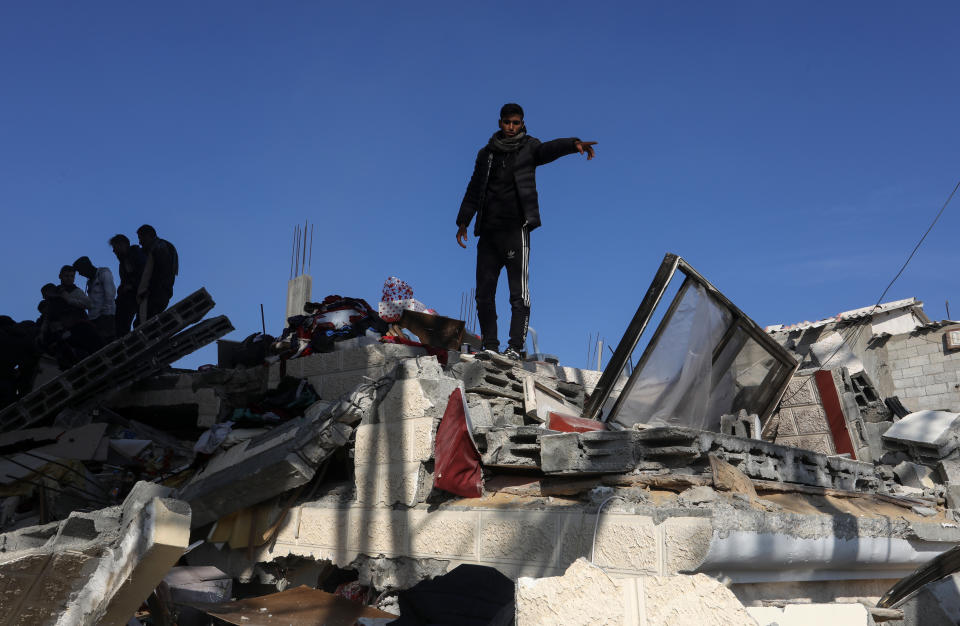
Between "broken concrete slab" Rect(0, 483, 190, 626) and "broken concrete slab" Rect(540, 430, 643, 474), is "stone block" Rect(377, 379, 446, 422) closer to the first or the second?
"broken concrete slab" Rect(540, 430, 643, 474)

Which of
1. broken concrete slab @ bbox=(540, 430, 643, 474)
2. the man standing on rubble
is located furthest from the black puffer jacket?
the man standing on rubble

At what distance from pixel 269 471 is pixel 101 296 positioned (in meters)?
6.49

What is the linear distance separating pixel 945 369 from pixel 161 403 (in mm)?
13729

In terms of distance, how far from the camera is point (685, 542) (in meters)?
3.68

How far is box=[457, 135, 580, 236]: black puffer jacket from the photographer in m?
6.85

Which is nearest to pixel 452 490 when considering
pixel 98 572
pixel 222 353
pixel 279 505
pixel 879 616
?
pixel 279 505

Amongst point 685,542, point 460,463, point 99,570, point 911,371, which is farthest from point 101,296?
point 911,371

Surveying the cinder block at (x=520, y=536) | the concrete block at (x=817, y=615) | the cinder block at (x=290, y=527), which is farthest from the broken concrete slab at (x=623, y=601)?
the cinder block at (x=290, y=527)

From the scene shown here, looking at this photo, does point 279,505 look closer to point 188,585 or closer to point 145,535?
point 188,585

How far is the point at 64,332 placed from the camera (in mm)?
9602

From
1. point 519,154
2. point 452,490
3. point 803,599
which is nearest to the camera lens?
point 803,599

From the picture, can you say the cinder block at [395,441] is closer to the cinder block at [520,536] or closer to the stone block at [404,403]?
the stone block at [404,403]

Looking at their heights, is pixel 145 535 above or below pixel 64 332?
below

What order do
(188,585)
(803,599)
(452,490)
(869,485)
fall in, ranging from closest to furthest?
(803,599)
(452,490)
(188,585)
(869,485)
